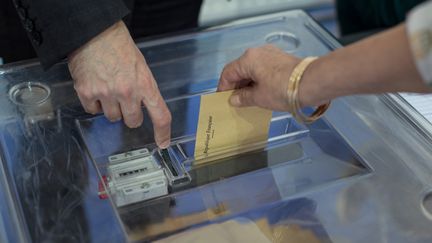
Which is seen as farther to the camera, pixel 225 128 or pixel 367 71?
pixel 225 128

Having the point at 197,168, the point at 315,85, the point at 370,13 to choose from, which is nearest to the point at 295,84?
the point at 315,85

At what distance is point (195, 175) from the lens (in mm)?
865

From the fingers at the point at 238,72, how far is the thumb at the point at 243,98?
0.03m

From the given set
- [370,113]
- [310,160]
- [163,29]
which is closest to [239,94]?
[310,160]

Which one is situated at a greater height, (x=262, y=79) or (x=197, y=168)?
(x=262, y=79)

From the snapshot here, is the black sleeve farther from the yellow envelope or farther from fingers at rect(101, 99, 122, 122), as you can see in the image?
the yellow envelope

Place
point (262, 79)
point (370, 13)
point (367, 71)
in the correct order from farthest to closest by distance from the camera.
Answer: point (370, 13) < point (262, 79) < point (367, 71)

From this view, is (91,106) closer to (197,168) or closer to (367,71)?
(197,168)

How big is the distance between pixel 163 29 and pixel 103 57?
54 centimetres

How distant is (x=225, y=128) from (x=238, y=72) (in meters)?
0.08

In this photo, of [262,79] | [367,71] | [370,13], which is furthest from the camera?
[370,13]

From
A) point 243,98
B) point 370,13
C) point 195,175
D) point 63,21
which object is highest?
point 63,21

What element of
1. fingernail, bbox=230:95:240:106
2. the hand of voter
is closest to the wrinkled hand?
fingernail, bbox=230:95:240:106

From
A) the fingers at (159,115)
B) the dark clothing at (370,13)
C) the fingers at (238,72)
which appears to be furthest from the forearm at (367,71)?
the dark clothing at (370,13)
